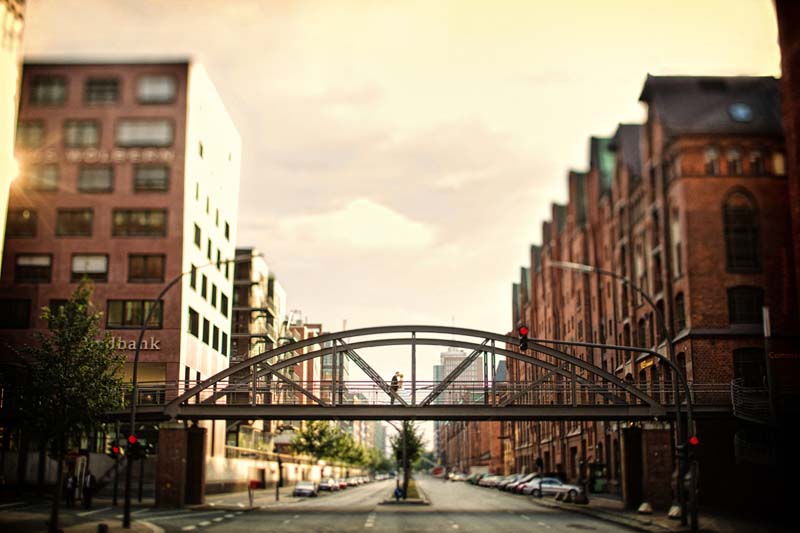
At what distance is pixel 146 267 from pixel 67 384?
29686 millimetres

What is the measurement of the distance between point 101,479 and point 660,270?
35661mm

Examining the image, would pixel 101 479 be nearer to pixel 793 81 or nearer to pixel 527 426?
pixel 793 81

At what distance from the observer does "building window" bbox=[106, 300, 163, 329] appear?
187 feet

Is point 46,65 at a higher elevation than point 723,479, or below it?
higher

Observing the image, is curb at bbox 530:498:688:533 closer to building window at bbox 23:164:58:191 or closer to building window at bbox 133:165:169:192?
building window at bbox 133:165:169:192

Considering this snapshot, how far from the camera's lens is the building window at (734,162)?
47062 mm

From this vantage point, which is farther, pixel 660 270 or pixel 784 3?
pixel 660 270

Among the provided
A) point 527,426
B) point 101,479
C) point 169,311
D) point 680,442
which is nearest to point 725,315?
point 680,442

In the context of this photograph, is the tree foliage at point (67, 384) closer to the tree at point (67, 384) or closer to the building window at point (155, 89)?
the tree at point (67, 384)

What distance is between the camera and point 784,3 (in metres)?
40.4

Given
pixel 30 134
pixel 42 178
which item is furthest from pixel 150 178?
pixel 30 134

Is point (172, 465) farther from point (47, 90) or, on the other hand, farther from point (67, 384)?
point (47, 90)

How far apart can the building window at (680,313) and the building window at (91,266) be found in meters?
34.9

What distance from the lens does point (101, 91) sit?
5769cm
